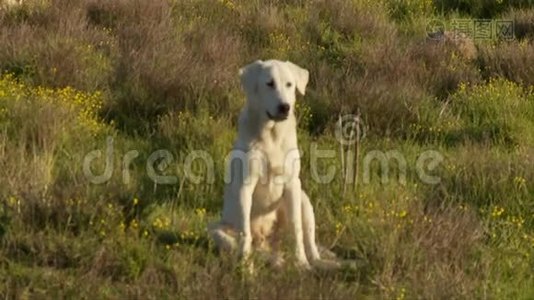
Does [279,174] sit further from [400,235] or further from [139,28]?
[139,28]

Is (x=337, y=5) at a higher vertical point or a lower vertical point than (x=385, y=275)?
higher

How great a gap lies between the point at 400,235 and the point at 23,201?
7.19 feet

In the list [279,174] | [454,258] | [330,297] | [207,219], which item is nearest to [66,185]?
[207,219]

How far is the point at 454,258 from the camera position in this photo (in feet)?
16.3

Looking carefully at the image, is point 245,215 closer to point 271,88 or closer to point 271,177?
point 271,177

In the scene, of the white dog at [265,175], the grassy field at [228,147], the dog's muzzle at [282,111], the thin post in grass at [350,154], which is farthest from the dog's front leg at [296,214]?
the thin post in grass at [350,154]

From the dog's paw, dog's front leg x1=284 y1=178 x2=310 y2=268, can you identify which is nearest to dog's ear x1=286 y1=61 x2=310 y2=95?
dog's front leg x1=284 y1=178 x2=310 y2=268

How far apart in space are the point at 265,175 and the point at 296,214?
285mm

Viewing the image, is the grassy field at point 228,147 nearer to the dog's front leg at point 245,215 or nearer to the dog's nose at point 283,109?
the dog's front leg at point 245,215

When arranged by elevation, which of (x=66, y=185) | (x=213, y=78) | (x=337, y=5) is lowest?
(x=66, y=185)

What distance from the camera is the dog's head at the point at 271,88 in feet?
16.0

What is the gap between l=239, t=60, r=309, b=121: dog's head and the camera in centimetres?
486

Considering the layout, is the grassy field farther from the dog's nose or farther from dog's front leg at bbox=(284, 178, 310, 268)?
the dog's nose

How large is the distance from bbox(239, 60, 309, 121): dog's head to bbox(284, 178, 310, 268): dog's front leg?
406 mm
